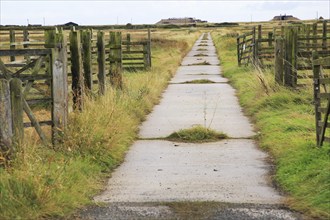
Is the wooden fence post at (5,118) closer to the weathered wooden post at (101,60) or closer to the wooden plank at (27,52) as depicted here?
the wooden plank at (27,52)

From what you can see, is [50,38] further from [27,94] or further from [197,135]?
[197,135]

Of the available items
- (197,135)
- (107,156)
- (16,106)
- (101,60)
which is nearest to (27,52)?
(16,106)

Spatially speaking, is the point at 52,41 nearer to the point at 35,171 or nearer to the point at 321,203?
the point at 35,171

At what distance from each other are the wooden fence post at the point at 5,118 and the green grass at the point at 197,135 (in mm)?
4083

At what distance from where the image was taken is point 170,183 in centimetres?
706

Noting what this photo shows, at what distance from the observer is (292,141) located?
8.84 m

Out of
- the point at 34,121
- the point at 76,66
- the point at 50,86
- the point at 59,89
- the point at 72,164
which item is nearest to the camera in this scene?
the point at 72,164

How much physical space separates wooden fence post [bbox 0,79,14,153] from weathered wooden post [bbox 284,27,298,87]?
9.79m

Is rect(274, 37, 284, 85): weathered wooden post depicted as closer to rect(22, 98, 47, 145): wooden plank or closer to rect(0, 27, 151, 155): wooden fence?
rect(0, 27, 151, 155): wooden fence

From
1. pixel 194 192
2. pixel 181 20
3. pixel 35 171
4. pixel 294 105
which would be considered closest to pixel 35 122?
pixel 35 171

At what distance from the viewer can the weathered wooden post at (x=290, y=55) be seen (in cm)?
1486

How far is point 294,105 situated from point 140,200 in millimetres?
7338

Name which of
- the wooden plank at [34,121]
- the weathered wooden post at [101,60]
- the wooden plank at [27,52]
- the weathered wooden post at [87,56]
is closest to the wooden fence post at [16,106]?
the wooden plank at [34,121]

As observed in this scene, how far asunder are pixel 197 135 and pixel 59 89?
2.93 metres
